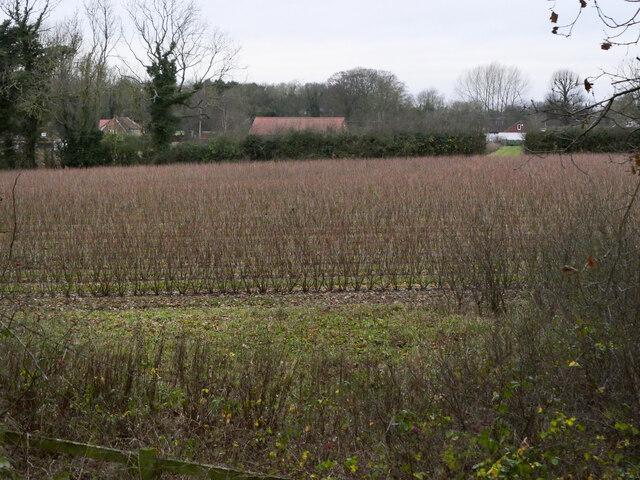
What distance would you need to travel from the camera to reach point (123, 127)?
42469 mm

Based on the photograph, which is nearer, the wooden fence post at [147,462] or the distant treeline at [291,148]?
the wooden fence post at [147,462]

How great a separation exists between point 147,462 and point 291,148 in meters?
34.6

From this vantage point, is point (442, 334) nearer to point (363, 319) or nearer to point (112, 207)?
point (363, 319)

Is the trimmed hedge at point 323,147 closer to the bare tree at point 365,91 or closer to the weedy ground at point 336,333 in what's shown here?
the bare tree at point 365,91

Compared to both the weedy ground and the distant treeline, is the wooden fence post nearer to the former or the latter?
the weedy ground

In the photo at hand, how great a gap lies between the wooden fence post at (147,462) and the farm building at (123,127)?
1520 inches

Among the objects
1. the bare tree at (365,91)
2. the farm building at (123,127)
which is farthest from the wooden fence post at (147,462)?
the bare tree at (365,91)

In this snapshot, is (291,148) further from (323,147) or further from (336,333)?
(336,333)

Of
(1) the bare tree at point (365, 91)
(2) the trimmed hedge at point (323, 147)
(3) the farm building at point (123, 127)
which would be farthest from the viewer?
(1) the bare tree at point (365, 91)

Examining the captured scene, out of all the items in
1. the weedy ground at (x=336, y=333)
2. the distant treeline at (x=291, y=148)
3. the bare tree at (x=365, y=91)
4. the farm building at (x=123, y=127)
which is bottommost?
the weedy ground at (x=336, y=333)

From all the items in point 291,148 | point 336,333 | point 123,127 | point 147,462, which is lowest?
point 336,333

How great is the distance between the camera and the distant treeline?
36906 mm

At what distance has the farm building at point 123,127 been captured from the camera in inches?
1622

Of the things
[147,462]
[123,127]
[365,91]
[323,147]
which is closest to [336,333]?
[147,462]
